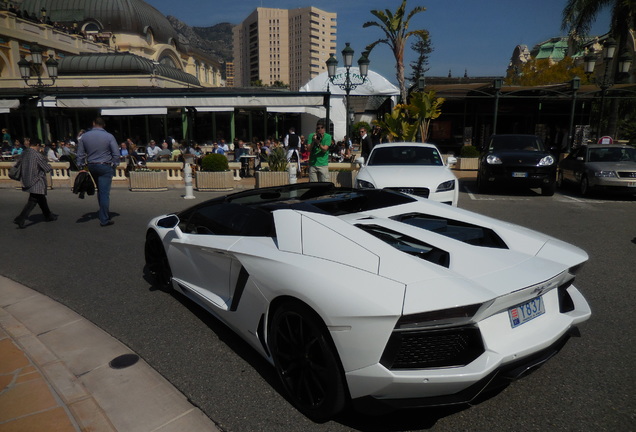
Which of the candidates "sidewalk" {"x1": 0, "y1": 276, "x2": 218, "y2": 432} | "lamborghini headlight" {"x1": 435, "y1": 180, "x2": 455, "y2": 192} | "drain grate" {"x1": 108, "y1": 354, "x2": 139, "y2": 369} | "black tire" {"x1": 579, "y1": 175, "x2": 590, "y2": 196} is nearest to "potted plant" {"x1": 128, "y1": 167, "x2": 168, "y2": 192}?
"lamborghini headlight" {"x1": 435, "y1": 180, "x2": 455, "y2": 192}

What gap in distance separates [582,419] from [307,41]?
186436mm

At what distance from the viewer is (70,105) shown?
22.3 meters

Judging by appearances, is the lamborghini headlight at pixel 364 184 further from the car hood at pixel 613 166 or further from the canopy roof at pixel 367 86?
the canopy roof at pixel 367 86

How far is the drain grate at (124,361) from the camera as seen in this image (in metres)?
3.40

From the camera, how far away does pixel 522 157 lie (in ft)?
40.4

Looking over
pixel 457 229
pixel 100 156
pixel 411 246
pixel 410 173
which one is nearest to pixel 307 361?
pixel 411 246

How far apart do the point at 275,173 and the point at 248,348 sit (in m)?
10.8

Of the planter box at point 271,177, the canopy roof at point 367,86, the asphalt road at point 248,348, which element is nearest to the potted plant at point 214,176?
the planter box at point 271,177

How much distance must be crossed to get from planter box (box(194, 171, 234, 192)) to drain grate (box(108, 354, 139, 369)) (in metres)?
10.6

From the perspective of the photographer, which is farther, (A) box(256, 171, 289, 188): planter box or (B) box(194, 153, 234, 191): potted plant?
(A) box(256, 171, 289, 188): planter box

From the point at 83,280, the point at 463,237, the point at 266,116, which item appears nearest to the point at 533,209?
the point at 463,237

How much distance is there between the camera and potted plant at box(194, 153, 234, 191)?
13836mm

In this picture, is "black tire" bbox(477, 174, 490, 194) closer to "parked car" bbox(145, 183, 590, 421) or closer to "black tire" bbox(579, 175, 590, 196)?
"black tire" bbox(579, 175, 590, 196)

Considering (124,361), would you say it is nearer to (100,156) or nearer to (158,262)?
(158,262)
